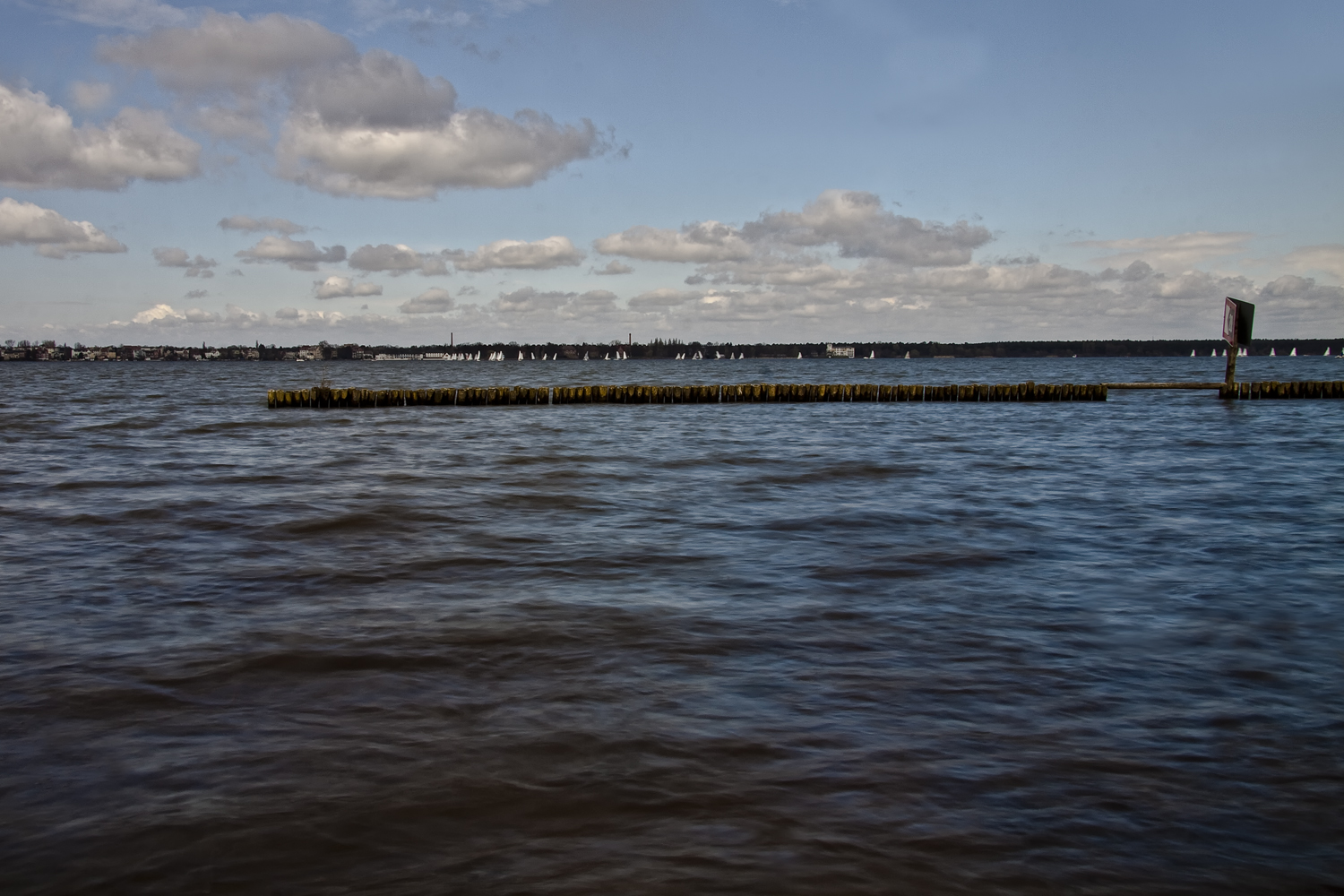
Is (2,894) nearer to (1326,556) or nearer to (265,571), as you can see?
(265,571)

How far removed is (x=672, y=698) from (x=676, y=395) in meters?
57.3

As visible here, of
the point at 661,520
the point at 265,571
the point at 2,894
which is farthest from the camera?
the point at 661,520

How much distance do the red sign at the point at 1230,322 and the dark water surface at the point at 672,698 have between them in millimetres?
36972

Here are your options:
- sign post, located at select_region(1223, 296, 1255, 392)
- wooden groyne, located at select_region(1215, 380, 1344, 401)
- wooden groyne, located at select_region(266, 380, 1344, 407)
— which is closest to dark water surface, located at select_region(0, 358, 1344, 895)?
sign post, located at select_region(1223, 296, 1255, 392)

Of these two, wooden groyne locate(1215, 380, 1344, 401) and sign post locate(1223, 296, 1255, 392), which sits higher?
sign post locate(1223, 296, 1255, 392)

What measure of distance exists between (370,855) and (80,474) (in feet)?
79.0

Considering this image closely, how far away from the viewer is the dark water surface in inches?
202

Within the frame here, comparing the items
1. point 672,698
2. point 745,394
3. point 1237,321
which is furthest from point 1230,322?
point 672,698

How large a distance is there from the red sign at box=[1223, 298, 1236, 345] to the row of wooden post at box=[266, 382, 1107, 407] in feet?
33.7

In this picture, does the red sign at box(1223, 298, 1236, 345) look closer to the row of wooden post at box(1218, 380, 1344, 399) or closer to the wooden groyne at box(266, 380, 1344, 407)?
A: the wooden groyne at box(266, 380, 1344, 407)

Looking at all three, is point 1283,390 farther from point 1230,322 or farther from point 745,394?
point 745,394

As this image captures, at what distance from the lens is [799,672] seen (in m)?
8.08

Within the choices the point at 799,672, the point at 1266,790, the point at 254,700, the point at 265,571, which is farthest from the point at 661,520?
the point at 1266,790

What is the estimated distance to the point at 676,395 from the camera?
212 ft
